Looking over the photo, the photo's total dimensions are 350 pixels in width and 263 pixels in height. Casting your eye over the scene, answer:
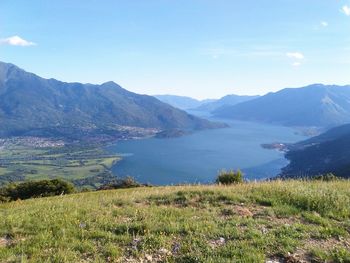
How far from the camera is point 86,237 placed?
373 inches

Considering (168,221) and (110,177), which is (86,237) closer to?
(168,221)

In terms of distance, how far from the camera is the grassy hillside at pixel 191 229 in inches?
329

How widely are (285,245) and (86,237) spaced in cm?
452

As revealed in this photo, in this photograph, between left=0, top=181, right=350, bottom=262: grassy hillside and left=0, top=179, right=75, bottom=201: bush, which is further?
left=0, top=179, right=75, bottom=201: bush

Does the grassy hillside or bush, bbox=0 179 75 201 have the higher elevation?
the grassy hillside

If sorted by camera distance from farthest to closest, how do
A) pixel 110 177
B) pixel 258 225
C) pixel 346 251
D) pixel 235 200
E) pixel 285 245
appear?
pixel 110 177, pixel 235 200, pixel 258 225, pixel 285 245, pixel 346 251

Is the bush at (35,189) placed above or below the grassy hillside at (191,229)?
below

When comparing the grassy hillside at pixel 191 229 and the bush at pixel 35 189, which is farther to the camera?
the bush at pixel 35 189

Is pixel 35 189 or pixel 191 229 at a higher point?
pixel 191 229

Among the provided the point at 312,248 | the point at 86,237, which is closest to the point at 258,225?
the point at 312,248

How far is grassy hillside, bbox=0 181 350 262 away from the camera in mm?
8359

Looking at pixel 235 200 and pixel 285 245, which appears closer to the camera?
pixel 285 245

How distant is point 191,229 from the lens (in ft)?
32.6

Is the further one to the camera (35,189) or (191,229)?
(35,189)
